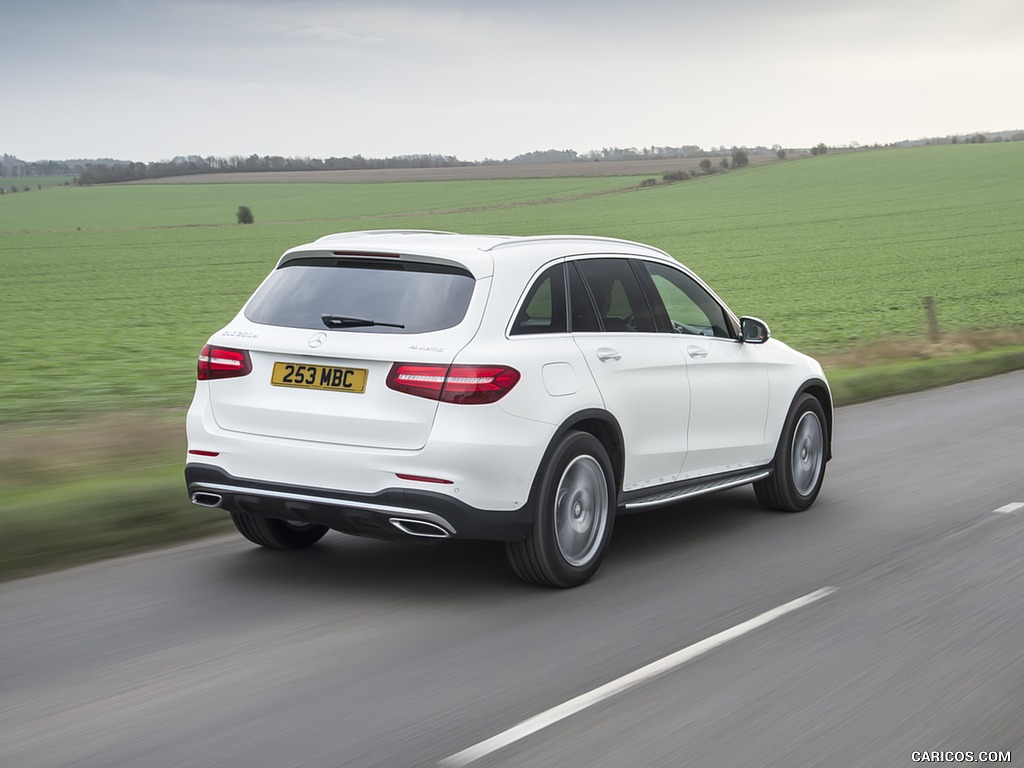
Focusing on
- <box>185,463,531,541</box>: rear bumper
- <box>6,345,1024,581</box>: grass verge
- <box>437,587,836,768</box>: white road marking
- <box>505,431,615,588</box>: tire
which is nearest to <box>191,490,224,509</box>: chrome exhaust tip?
<box>185,463,531,541</box>: rear bumper

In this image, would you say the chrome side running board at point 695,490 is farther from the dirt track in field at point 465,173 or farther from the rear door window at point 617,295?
the dirt track in field at point 465,173

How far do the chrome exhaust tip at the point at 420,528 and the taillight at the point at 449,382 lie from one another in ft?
1.86

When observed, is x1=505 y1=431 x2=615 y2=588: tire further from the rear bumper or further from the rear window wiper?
the rear window wiper

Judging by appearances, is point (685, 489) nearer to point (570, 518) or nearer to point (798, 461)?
point (570, 518)

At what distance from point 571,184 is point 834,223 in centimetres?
3460

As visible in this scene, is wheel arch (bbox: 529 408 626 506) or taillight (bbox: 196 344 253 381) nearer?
wheel arch (bbox: 529 408 626 506)

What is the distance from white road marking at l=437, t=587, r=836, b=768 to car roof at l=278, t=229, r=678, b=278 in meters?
2.01

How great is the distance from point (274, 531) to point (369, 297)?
5.46 feet

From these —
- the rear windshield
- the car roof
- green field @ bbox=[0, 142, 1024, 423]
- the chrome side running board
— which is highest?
the car roof

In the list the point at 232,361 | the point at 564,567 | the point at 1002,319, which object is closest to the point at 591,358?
the point at 564,567

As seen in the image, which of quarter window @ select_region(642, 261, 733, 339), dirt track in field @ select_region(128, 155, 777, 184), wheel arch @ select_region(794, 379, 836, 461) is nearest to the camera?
quarter window @ select_region(642, 261, 733, 339)

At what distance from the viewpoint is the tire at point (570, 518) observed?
5984 mm

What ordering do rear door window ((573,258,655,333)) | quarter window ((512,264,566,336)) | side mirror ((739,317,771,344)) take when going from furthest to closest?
side mirror ((739,317,771,344)) → rear door window ((573,258,655,333)) → quarter window ((512,264,566,336))

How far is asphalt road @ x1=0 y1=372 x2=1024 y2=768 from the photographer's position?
4.19 meters
